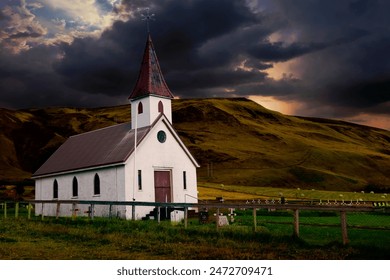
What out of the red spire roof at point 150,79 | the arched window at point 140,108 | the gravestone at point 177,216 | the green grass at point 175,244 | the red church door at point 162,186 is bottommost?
the green grass at point 175,244

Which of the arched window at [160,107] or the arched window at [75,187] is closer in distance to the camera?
the arched window at [160,107]

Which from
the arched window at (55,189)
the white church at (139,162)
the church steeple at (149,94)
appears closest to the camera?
the white church at (139,162)

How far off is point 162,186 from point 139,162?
2.74 metres

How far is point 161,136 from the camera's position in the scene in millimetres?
36656

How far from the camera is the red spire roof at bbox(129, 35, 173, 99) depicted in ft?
125

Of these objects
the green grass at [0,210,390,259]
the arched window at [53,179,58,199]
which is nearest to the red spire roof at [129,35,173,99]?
the arched window at [53,179,58,199]

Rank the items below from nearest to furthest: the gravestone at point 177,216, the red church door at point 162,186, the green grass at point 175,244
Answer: the green grass at point 175,244 → the gravestone at point 177,216 → the red church door at point 162,186

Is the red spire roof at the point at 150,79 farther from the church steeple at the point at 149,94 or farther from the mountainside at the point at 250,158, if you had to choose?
the mountainside at the point at 250,158

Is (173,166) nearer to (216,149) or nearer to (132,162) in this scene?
(132,162)

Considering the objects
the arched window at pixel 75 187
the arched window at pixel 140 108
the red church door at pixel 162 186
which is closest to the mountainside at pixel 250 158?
the red church door at pixel 162 186

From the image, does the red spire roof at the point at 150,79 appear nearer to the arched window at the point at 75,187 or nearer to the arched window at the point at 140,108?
the arched window at the point at 140,108

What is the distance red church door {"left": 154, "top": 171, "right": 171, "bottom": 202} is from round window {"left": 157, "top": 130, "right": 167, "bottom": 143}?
94.8 inches

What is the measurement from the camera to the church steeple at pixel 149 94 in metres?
37.5

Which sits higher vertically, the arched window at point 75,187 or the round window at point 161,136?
the round window at point 161,136
